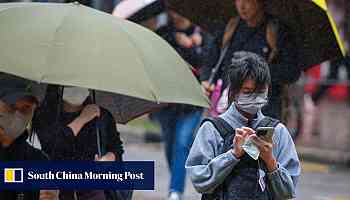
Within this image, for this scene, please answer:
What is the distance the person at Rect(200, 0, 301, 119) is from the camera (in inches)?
248

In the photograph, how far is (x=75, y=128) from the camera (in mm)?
5090

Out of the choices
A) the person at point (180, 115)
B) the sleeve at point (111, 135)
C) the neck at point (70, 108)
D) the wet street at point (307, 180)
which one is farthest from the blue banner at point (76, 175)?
the wet street at point (307, 180)

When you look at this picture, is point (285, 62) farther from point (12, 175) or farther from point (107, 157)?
point (12, 175)

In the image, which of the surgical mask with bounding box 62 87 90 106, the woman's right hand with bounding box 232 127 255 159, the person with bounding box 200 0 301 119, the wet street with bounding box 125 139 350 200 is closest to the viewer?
the woman's right hand with bounding box 232 127 255 159

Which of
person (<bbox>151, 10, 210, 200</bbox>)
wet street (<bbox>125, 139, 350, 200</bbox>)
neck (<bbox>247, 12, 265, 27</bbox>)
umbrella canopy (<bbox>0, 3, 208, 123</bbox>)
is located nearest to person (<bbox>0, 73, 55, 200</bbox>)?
umbrella canopy (<bbox>0, 3, 208, 123</bbox>)

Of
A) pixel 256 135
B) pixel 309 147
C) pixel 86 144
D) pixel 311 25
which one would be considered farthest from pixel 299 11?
pixel 309 147

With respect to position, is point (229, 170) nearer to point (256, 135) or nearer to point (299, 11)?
point (256, 135)

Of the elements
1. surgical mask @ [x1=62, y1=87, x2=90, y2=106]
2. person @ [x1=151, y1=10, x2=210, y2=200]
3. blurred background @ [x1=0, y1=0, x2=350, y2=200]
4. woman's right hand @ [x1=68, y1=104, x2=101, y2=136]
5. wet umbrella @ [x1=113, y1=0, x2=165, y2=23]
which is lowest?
blurred background @ [x1=0, y1=0, x2=350, y2=200]

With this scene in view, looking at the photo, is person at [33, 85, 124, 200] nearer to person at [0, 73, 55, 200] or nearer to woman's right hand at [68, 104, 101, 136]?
woman's right hand at [68, 104, 101, 136]

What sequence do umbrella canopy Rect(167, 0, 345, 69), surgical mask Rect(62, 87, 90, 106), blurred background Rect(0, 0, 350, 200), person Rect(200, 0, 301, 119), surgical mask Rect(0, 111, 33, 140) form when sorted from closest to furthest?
surgical mask Rect(0, 111, 33, 140) → surgical mask Rect(62, 87, 90, 106) → umbrella canopy Rect(167, 0, 345, 69) → person Rect(200, 0, 301, 119) → blurred background Rect(0, 0, 350, 200)

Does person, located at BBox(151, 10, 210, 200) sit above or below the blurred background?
above

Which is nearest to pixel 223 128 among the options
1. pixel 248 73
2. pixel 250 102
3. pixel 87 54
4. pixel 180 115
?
pixel 250 102

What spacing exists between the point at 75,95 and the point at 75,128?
194 millimetres

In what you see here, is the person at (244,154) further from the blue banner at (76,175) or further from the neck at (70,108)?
the neck at (70,108)
